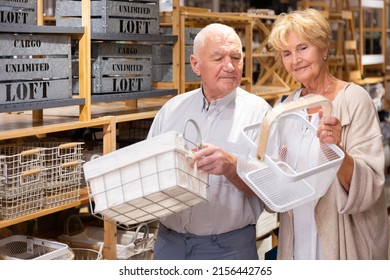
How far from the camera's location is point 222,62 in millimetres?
2727

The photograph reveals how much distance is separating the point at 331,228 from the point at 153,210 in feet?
2.24

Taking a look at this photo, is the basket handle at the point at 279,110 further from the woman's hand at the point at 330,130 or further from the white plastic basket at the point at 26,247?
the white plastic basket at the point at 26,247

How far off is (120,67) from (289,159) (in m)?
1.46

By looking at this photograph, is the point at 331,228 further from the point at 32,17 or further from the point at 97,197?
the point at 32,17

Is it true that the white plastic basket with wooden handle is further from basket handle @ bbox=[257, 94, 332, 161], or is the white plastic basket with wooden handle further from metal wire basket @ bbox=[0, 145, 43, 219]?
metal wire basket @ bbox=[0, 145, 43, 219]

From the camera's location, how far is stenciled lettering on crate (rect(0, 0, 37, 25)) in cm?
304

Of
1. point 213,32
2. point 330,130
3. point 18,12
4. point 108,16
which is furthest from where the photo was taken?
point 108,16

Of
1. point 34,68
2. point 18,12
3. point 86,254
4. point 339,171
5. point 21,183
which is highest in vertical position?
point 18,12

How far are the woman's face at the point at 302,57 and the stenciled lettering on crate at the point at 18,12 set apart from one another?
1.23m

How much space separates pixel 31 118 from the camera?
12.1 feet

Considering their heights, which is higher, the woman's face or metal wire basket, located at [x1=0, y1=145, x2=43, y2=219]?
the woman's face

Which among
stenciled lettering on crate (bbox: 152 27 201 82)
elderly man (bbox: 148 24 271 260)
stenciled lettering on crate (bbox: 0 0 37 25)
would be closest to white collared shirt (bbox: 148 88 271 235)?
elderly man (bbox: 148 24 271 260)

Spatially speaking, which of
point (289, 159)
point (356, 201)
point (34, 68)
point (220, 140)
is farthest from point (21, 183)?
point (356, 201)

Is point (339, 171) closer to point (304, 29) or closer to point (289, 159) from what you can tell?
point (289, 159)
